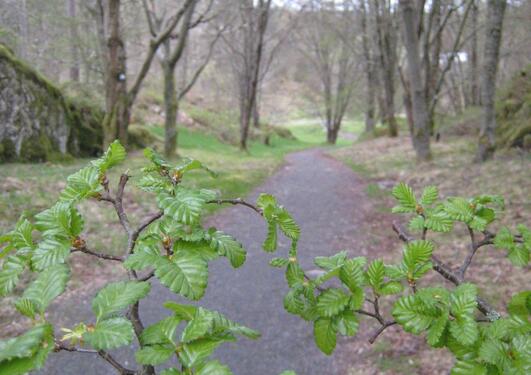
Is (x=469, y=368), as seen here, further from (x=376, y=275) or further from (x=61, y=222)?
(x=61, y=222)

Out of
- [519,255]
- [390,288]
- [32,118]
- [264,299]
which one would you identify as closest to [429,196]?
[519,255]

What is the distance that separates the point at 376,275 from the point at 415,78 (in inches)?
Answer: 429

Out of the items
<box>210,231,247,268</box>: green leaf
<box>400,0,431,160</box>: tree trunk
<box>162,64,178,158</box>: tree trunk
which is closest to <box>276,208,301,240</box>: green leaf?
<box>210,231,247,268</box>: green leaf

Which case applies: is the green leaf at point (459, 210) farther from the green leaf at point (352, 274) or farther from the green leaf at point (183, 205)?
the green leaf at point (183, 205)

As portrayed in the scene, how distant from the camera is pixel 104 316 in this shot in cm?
83

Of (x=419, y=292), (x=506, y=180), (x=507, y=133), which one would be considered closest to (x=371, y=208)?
(x=506, y=180)

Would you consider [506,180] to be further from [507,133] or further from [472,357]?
[472,357]

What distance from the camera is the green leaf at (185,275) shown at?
32.9 inches

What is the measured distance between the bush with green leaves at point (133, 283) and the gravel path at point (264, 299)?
3.29 meters

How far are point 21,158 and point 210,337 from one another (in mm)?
11286

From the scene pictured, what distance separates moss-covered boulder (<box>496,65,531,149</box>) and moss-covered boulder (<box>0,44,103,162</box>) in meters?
12.2

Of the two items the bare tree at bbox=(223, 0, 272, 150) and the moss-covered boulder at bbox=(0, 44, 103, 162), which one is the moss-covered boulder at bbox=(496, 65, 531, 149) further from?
the moss-covered boulder at bbox=(0, 44, 103, 162)

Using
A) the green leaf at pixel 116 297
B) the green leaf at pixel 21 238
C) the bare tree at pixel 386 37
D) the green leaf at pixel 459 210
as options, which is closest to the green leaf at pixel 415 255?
the green leaf at pixel 459 210

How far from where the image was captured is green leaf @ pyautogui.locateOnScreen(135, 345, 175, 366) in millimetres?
784
